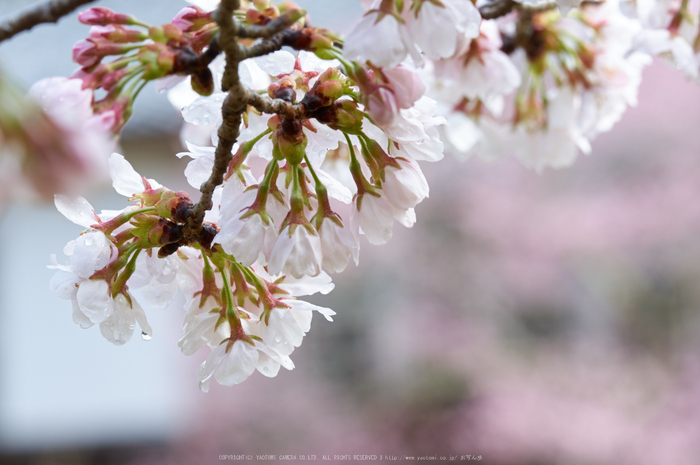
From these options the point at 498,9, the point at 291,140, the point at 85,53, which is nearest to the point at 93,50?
the point at 85,53

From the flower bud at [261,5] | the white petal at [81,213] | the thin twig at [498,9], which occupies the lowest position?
the white petal at [81,213]

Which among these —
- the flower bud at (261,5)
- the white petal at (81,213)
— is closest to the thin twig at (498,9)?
the flower bud at (261,5)

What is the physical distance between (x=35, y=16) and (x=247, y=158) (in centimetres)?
17

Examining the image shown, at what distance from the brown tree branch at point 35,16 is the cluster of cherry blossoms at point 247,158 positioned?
0.08 meters

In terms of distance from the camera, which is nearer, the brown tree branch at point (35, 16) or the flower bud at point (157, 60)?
the flower bud at point (157, 60)

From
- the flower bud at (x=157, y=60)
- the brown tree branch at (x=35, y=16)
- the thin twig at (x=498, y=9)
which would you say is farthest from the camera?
the thin twig at (x=498, y=9)

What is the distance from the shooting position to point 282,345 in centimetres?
38

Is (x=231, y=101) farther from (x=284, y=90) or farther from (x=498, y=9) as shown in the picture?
(x=498, y=9)

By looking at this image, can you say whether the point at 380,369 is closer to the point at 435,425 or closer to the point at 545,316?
the point at 435,425

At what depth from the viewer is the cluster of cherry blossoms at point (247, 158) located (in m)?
0.30

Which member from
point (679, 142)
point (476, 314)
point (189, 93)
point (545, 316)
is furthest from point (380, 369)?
point (189, 93)

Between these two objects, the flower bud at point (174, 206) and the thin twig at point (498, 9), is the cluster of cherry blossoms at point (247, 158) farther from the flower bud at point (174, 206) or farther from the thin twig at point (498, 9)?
the thin twig at point (498, 9)

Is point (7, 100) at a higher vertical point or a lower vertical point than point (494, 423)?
higher

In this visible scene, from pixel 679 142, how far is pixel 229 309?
3.00 m
